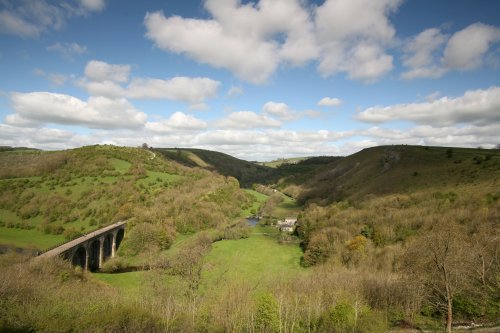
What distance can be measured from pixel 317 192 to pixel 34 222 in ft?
375

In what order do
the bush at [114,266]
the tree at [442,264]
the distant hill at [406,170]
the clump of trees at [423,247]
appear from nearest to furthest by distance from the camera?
the tree at [442,264]
the clump of trees at [423,247]
the bush at [114,266]
the distant hill at [406,170]

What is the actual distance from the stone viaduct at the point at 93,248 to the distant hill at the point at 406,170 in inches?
3034

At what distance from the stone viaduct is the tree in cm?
5126

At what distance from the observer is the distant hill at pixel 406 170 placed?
8275 cm

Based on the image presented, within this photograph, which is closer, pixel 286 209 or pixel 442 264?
pixel 442 264

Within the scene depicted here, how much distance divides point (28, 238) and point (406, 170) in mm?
115778

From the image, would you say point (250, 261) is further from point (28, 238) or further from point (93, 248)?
point (28, 238)

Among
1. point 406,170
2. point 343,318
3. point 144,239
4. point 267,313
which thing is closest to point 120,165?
point 144,239

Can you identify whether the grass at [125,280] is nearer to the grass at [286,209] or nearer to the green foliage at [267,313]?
the green foliage at [267,313]

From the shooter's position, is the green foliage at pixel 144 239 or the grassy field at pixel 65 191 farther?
the grassy field at pixel 65 191

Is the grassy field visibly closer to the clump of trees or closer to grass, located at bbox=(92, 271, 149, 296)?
grass, located at bbox=(92, 271, 149, 296)

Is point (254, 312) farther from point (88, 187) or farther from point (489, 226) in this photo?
point (88, 187)

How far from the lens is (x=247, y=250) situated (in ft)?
266

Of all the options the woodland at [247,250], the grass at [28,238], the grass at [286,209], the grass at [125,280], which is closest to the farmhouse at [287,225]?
the woodland at [247,250]
